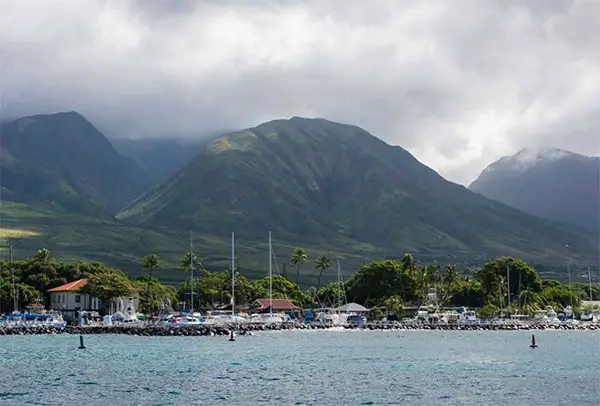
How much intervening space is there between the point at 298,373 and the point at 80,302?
329ft

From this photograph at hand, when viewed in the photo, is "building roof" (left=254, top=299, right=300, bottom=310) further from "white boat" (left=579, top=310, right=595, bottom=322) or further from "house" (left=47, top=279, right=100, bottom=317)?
"white boat" (left=579, top=310, right=595, bottom=322)

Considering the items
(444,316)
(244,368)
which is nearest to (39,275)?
(444,316)

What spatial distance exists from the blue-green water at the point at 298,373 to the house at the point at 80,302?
4552cm

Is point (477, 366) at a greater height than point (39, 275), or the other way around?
point (39, 275)

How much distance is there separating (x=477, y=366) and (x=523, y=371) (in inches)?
197

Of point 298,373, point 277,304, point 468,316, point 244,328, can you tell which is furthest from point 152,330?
point 468,316

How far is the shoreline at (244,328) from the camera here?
136 metres

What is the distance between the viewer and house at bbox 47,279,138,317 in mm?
162000

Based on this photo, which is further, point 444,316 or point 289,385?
point 444,316

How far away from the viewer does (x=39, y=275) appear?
174 meters

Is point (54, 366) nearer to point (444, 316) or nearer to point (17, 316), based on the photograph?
point (17, 316)

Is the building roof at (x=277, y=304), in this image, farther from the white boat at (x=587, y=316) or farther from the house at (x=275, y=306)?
the white boat at (x=587, y=316)

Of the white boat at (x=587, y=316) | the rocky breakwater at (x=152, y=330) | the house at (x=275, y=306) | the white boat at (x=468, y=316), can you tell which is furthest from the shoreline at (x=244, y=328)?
the house at (x=275, y=306)

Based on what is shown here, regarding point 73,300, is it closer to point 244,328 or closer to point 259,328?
point 259,328
